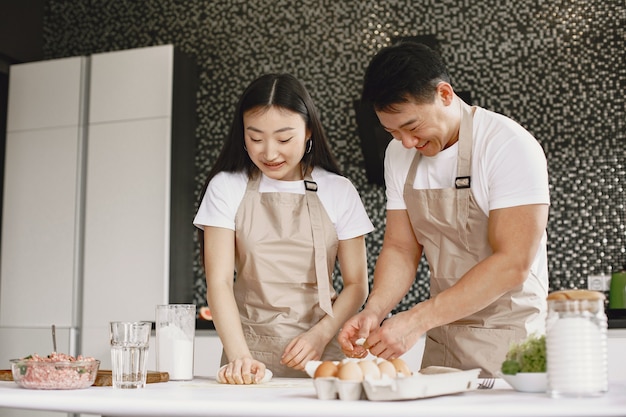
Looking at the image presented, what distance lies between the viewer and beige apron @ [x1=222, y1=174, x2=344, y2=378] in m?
1.82

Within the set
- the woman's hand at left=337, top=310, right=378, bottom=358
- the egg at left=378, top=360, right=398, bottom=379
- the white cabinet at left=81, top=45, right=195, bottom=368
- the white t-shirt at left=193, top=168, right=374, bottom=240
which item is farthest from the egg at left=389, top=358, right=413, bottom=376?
the white cabinet at left=81, top=45, right=195, bottom=368

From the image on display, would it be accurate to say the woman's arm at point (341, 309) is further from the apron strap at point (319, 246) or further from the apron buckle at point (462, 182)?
the apron buckle at point (462, 182)

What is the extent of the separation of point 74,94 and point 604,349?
10.3 feet

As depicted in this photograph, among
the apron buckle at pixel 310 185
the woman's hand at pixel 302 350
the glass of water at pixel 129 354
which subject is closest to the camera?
the glass of water at pixel 129 354

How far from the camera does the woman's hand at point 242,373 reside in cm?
146

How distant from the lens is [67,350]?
3467 millimetres

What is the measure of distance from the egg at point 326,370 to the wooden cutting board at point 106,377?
452mm

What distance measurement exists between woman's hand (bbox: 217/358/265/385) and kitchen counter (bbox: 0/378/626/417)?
0.21 metres

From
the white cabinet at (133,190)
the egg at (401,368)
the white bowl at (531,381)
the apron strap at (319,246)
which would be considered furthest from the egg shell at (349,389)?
the white cabinet at (133,190)

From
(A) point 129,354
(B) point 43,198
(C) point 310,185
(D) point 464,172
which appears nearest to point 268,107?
(C) point 310,185

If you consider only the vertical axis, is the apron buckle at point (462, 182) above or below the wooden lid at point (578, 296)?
above

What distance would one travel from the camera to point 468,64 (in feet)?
11.9

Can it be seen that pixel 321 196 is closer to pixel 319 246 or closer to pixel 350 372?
pixel 319 246

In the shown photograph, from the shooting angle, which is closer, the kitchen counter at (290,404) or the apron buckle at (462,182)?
the kitchen counter at (290,404)
